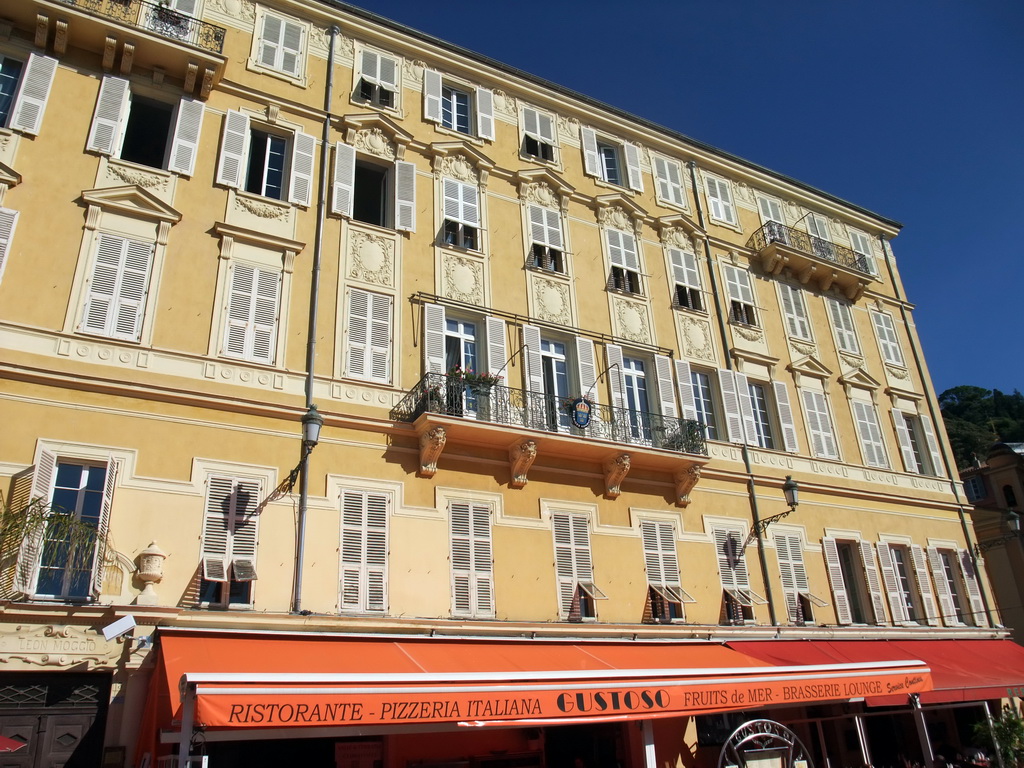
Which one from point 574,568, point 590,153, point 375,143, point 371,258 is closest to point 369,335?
point 371,258

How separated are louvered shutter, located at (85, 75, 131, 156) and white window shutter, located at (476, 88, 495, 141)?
6.74m

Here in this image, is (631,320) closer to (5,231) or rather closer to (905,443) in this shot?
(905,443)

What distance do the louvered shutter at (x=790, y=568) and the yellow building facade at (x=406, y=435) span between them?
11cm

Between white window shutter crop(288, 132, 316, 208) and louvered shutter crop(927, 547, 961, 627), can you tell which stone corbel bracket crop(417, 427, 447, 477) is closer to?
white window shutter crop(288, 132, 316, 208)

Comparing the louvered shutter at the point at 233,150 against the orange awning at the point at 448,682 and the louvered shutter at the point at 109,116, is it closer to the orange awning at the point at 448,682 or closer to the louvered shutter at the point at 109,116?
the louvered shutter at the point at 109,116

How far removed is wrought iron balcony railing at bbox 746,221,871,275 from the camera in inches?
786

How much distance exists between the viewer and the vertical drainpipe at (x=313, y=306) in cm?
1115

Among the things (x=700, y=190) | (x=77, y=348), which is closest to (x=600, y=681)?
(x=77, y=348)

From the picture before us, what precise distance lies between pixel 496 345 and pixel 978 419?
46.6m

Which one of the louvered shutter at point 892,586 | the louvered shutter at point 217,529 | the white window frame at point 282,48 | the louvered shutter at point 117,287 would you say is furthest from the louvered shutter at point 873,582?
the white window frame at point 282,48

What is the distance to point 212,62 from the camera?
1352cm

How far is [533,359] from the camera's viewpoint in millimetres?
14805

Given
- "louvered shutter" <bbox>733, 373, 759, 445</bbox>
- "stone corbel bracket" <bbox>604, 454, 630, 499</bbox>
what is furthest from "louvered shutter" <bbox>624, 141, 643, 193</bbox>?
"stone corbel bracket" <bbox>604, 454, 630, 499</bbox>

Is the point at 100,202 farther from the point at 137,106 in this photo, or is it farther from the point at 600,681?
the point at 600,681
